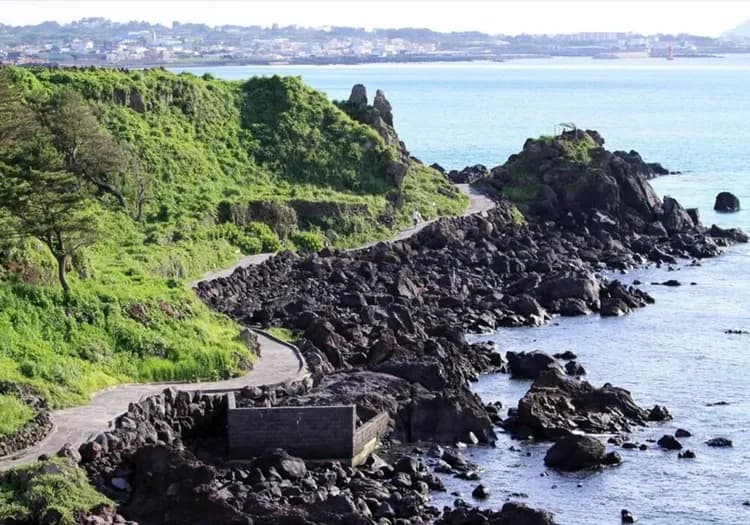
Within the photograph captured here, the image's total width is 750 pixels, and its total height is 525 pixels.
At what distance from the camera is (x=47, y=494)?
Result: 40500 mm

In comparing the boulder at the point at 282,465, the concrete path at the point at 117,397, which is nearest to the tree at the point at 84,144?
the concrete path at the point at 117,397

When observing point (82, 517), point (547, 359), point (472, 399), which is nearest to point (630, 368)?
point (547, 359)

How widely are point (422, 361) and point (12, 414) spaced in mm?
18928

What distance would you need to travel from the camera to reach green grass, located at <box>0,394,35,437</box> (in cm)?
4509

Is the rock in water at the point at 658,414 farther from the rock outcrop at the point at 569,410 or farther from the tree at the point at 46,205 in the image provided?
the tree at the point at 46,205

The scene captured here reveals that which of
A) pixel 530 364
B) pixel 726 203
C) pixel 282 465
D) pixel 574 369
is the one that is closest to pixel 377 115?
pixel 726 203

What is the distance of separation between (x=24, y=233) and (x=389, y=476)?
1607 centimetres

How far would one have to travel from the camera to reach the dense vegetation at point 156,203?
5412 centimetres

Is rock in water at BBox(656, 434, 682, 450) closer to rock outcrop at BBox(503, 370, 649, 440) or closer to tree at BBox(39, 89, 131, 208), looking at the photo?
rock outcrop at BBox(503, 370, 649, 440)

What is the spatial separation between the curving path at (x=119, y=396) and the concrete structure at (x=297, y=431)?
3.79m

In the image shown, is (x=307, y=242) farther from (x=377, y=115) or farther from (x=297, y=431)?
(x=297, y=431)

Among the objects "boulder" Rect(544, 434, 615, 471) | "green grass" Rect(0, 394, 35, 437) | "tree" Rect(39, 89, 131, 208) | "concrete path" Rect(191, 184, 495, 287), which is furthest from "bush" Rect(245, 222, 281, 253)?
"green grass" Rect(0, 394, 35, 437)

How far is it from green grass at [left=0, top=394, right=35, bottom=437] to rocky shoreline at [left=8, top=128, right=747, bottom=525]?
2541 millimetres

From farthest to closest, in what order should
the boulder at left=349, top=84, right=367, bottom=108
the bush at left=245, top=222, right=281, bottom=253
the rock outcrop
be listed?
the boulder at left=349, top=84, right=367, bottom=108
the bush at left=245, top=222, right=281, bottom=253
the rock outcrop
